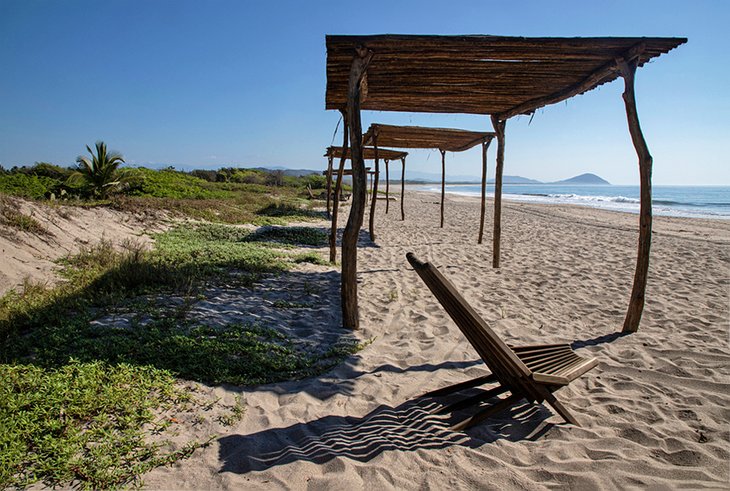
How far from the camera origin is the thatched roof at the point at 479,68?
410 centimetres

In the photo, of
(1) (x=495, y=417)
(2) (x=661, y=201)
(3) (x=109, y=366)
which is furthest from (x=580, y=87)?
(2) (x=661, y=201)

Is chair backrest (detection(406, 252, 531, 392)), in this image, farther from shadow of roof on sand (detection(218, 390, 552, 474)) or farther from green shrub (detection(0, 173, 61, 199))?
green shrub (detection(0, 173, 61, 199))

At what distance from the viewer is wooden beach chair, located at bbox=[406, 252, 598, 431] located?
8.50 ft

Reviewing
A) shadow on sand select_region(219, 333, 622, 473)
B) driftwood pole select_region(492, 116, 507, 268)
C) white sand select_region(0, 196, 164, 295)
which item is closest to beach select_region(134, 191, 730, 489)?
shadow on sand select_region(219, 333, 622, 473)

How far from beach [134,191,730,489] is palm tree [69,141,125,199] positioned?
961 cm

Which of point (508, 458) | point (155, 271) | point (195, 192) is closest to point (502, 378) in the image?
point (508, 458)

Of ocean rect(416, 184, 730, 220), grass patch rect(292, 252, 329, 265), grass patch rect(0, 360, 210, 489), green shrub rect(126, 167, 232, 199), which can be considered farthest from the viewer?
ocean rect(416, 184, 730, 220)

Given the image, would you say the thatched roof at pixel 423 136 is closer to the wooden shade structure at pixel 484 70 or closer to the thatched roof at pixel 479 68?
the thatched roof at pixel 479 68

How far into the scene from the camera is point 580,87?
551 centimetres

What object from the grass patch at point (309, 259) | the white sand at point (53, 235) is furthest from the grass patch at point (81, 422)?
the grass patch at point (309, 259)

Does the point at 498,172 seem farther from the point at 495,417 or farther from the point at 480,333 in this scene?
the point at 495,417

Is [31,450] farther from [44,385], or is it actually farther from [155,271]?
[155,271]

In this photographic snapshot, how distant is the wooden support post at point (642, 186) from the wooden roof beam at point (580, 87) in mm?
126

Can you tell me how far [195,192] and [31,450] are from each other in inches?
611
